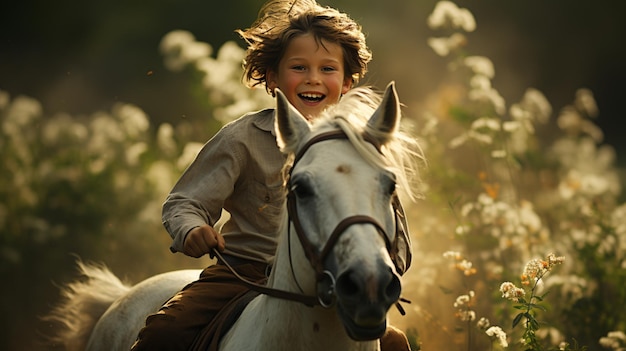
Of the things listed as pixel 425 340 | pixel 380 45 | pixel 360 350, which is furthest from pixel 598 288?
pixel 380 45

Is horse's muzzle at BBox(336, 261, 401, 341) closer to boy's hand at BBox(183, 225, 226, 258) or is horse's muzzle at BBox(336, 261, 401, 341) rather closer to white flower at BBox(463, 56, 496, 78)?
boy's hand at BBox(183, 225, 226, 258)

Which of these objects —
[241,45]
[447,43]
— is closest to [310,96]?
[447,43]

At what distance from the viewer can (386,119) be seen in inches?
147

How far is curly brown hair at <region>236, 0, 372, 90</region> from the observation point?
499 centimetres

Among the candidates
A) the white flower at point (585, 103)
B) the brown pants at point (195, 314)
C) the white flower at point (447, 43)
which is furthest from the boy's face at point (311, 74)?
the white flower at point (585, 103)

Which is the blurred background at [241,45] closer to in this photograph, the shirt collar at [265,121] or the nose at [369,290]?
the shirt collar at [265,121]

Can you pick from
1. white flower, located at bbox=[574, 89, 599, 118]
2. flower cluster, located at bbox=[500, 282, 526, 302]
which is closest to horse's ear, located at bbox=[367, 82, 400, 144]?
flower cluster, located at bbox=[500, 282, 526, 302]

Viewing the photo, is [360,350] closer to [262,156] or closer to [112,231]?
[262,156]

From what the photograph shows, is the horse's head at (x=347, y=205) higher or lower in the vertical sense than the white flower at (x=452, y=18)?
lower

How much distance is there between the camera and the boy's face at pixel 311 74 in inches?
189

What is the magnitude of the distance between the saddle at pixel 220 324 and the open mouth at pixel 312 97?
1.04 meters

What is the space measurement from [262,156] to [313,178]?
1.20 meters

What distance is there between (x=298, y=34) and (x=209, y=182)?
3.19ft

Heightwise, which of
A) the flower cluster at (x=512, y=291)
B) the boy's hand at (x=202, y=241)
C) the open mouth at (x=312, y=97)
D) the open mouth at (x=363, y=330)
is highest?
the open mouth at (x=312, y=97)
